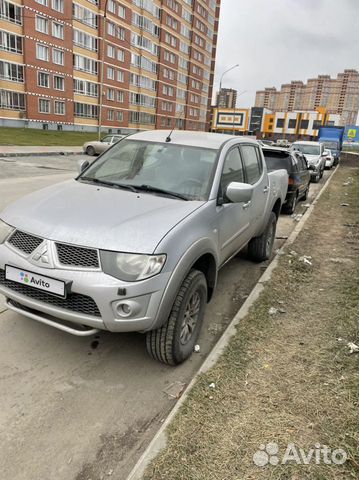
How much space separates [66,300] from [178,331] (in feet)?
2.91

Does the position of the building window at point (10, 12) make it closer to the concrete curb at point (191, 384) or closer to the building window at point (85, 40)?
the building window at point (85, 40)

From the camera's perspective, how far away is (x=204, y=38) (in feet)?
243

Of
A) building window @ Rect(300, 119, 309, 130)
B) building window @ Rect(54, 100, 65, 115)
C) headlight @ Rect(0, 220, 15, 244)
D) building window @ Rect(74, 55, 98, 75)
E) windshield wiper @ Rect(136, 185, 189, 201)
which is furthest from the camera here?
building window @ Rect(300, 119, 309, 130)

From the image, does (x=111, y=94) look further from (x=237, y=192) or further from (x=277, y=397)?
(x=277, y=397)

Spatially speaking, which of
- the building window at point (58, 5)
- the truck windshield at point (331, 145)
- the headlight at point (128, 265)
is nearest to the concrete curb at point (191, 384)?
the headlight at point (128, 265)

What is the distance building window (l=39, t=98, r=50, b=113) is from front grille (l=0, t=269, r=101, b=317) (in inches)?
1638

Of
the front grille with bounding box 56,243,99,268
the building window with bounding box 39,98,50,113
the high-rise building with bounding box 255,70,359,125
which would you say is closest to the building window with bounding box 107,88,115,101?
the building window with bounding box 39,98,50,113

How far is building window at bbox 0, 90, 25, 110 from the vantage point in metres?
36.4

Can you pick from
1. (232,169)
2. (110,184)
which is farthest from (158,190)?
(232,169)

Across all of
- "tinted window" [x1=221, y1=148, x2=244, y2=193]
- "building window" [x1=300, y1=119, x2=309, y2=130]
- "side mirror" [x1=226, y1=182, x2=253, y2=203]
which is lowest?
"side mirror" [x1=226, y1=182, x2=253, y2=203]

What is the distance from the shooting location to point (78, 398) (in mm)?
2838

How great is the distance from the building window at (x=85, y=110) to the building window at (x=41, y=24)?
317 inches

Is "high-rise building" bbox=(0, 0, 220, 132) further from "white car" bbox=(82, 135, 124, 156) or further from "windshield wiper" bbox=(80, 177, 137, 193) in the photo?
"windshield wiper" bbox=(80, 177, 137, 193)

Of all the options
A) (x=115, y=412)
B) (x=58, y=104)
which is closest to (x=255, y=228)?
(x=115, y=412)
